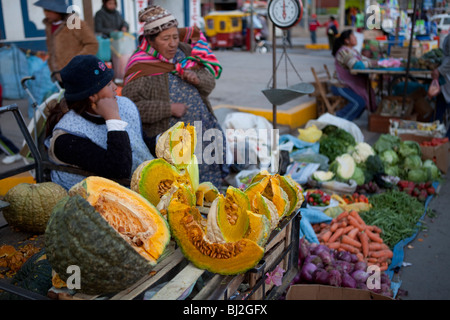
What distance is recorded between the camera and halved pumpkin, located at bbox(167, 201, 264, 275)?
146cm

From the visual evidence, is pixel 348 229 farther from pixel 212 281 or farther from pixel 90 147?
pixel 212 281

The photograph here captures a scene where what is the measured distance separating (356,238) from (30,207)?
2.65 metres

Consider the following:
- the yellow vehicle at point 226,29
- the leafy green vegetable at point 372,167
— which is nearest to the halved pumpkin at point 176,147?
the leafy green vegetable at point 372,167

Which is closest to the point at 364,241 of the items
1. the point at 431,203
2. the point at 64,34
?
the point at 431,203

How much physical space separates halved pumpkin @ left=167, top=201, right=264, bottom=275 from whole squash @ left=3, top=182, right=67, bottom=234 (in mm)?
865

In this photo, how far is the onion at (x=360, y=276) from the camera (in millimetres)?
2916

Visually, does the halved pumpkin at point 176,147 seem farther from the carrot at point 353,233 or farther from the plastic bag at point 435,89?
the plastic bag at point 435,89

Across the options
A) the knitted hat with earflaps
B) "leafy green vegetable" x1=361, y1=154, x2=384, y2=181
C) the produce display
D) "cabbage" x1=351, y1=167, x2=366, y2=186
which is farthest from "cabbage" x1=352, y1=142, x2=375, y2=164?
the knitted hat with earflaps

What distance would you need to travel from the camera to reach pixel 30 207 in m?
2.07

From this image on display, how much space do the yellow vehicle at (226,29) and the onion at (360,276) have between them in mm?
17783

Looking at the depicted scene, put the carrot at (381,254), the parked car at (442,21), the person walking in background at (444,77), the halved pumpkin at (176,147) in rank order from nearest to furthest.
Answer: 1. the halved pumpkin at (176,147)
2. the carrot at (381,254)
3. the person walking in background at (444,77)
4. the parked car at (442,21)
